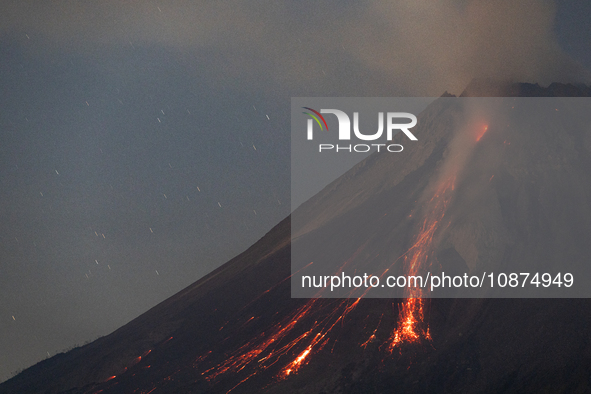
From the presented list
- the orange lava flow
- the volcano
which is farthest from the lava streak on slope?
the volcano

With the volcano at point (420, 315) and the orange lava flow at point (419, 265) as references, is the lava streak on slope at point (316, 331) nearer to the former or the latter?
the orange lava flow at point (419, 265)

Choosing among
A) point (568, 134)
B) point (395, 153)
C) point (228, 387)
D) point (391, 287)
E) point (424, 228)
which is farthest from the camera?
point (395, 153)

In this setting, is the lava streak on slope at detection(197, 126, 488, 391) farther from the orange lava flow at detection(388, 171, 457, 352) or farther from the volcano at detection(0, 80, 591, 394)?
the volcano at detection(0, 80, 591, 394)

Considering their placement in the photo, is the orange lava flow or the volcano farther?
the orange lava flow

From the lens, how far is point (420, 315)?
3741 centimetres

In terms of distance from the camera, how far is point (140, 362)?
4053cm

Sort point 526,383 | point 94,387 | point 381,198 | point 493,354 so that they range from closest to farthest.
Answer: point 526,383 < point 493,354 < point 94,387 < point 381,198

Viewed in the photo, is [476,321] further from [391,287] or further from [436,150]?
[436,150]

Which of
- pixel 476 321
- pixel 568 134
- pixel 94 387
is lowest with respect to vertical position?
pixel 94 387

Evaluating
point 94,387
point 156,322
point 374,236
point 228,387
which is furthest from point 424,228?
point 94,387

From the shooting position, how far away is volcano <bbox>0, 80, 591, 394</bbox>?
30.5m

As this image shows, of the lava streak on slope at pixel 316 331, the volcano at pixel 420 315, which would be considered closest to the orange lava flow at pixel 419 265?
the lava streak on slope at pixel 316 331

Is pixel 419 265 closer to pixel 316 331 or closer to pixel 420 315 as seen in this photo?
pixel 420 315

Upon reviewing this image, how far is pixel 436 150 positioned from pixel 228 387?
43742 millimetres
